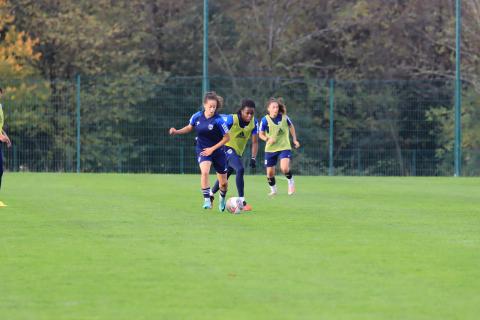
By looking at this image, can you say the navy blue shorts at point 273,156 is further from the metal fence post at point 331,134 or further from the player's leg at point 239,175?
the metal fence post at point 331,134

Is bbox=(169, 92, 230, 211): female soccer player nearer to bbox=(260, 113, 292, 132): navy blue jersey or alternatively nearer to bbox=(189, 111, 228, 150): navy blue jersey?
bbox=(189, 111, 228, 150): navy blue jersey

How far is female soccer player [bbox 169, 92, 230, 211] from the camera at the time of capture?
1828 cm

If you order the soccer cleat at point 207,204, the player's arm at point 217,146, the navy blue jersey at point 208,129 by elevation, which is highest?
A: the navy blue jersey at point 208,129

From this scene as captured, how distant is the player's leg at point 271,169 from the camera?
23.7m

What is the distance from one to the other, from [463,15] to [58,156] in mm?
18247

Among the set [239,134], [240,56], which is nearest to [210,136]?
[239,134]

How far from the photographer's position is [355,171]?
128 ft

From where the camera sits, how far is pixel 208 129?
725 inches

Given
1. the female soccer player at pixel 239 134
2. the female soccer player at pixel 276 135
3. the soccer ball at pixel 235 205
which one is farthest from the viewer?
the female soccer player at pixel 276 135

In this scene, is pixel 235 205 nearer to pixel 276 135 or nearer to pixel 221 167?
pixel 221 167

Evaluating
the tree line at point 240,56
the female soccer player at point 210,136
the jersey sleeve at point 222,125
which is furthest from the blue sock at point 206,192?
the tree line at point 240,56

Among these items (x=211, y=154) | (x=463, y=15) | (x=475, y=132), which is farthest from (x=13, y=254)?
(x=463, y=15)

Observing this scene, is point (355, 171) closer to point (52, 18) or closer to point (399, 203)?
point (52, 18)

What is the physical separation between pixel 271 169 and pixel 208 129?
5.57m
